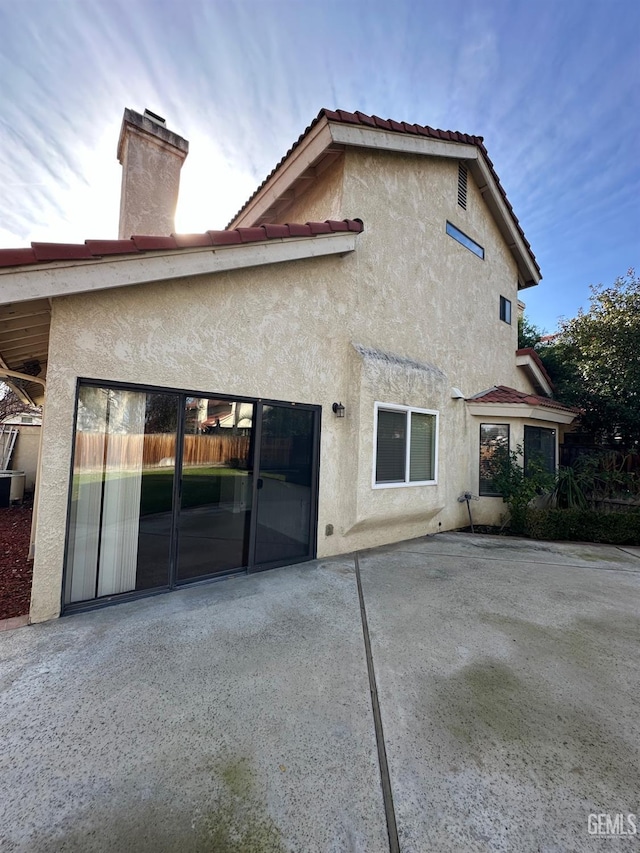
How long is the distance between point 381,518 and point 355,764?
207 inches

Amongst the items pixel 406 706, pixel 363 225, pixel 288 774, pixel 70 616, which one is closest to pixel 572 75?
pixel 363 225

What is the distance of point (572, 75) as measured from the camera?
10.1 meters

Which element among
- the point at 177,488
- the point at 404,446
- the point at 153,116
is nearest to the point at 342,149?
the point at 153,116

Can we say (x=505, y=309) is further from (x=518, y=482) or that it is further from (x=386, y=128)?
(x=386, y=128)

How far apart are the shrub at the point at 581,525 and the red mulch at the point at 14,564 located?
11061mm

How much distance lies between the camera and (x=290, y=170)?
8.28 metres

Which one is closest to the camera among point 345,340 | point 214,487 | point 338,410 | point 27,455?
point 214,487

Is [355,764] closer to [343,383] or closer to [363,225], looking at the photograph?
[343,383]

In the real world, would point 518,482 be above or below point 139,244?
below

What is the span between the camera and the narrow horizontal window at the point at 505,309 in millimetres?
12640

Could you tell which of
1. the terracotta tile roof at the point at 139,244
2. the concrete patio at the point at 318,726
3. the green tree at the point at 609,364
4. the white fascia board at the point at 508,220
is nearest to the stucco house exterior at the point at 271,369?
the terracotta tile roof at the point at 139,244

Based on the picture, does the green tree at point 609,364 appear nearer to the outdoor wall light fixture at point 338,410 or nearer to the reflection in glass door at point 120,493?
the outdoor wall light fixture at point 338,410

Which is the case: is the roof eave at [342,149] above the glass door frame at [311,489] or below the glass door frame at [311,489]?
above

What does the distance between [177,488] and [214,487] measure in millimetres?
609
